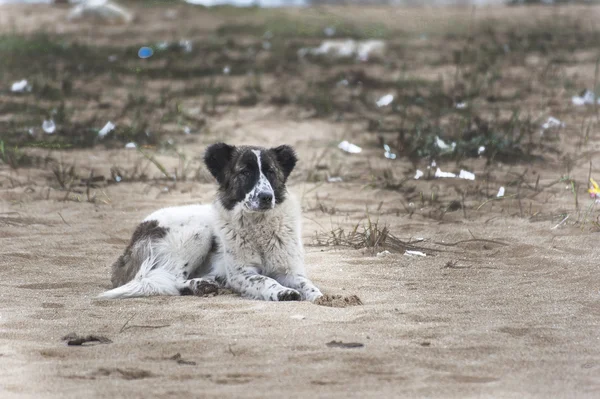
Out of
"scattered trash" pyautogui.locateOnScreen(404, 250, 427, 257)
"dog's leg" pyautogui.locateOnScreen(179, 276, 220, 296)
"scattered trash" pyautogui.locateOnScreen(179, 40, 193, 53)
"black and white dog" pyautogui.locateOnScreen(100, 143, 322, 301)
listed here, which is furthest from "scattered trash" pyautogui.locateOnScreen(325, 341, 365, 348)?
"scattered trash" pyautogui.locateOnScreen(179, 40, 193, 53)

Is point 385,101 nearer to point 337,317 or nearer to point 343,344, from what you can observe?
point 337,317

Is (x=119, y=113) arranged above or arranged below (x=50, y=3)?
below

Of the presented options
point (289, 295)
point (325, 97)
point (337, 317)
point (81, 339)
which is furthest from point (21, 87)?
point (337, 317)

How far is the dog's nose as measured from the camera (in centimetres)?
654

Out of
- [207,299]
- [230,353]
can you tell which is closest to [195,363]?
[230,353]

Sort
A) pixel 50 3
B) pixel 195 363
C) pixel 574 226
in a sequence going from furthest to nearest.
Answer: pixel 50 3, pixel 574 226, pixel 195 363

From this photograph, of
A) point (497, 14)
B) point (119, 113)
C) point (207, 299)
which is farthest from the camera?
point (497, 14)

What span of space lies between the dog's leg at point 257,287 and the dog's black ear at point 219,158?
830 millimetres

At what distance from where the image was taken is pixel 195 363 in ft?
15.1

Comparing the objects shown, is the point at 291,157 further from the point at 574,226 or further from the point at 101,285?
the point at 574,226

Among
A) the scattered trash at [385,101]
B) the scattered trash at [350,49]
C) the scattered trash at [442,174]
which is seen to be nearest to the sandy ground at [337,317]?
the scattered trash at [442,174]

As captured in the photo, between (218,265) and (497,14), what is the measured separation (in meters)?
16.5

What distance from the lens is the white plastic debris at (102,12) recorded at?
22.2m

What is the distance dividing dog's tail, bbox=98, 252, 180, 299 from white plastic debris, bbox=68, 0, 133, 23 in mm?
16478
